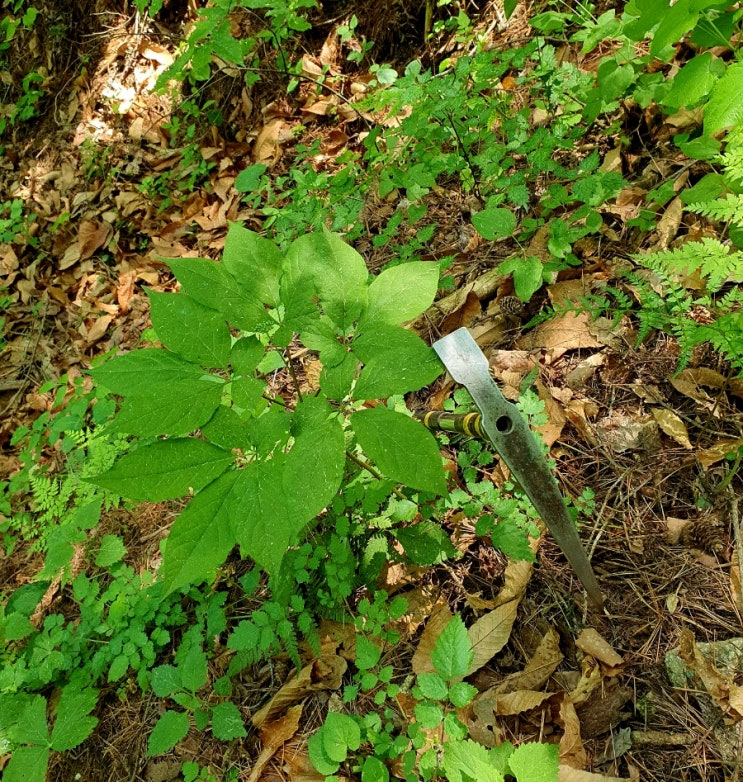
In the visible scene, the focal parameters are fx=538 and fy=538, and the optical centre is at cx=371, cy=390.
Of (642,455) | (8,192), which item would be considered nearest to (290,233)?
(642,455)

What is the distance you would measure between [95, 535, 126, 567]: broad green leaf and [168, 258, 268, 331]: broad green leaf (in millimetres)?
1532

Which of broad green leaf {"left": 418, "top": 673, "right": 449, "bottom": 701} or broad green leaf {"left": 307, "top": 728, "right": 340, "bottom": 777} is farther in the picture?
broad green leaf {"left": 307, "top": 728, "right": 340, "bottom": 777}

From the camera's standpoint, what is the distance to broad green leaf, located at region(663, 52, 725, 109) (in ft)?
4.85

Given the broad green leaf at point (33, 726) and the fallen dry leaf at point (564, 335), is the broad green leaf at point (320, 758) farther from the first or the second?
the fallen dry leaf at point (564, 335)

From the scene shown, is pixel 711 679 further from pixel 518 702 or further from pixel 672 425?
pixel 672 425

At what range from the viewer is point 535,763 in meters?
1.16

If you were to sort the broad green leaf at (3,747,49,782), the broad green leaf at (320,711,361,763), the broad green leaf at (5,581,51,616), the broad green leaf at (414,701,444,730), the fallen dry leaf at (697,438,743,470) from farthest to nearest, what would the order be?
the broad green leaf at (5,581,51,616) < the broad green leaf at (3,747,49,782) < the fallen dry leaf at (697,438,743,470) < the broad green leaf at (320,711,361,763) < the broad green leaf at (414,701,444,730)

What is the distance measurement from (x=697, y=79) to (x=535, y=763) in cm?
178

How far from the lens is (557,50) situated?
2.81 m

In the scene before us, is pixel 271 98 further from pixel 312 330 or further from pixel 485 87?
pixel 312 330

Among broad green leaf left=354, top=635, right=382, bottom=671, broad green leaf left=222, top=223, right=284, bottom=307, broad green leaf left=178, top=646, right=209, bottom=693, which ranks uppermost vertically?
broad green leaf left=222, top=223, right=284, bottom=307

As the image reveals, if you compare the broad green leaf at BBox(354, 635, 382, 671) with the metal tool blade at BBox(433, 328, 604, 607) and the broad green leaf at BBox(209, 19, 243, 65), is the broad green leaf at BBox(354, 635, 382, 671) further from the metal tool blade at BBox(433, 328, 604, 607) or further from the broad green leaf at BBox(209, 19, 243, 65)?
the broad green leaf at BBox(209, 19, 243, 65)

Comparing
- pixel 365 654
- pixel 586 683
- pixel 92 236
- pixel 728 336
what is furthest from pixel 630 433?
pixel 92 236

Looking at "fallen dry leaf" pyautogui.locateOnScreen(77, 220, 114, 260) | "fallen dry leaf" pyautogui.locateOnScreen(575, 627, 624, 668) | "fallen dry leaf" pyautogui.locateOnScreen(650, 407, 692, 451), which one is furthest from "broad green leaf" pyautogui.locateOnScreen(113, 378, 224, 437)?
"fallen dry leaf" pyautogui.locateOnScreen(77, 220, 114, 260)
